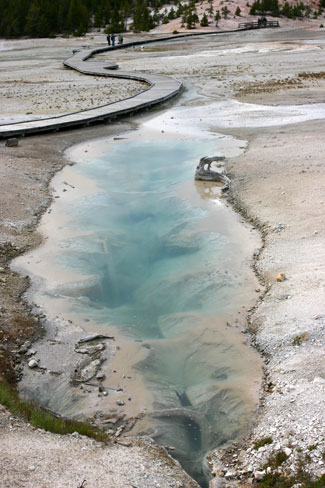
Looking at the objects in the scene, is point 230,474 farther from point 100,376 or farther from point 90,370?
point 90,370

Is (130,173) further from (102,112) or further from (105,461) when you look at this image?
(105,461)

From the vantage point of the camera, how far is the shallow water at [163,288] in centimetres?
682

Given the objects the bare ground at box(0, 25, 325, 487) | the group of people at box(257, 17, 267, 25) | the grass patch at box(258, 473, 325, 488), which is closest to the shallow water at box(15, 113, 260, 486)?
the bare ground at box(0, 25, 325, 487)

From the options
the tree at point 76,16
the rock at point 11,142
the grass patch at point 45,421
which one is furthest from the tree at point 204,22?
the grass patch at point 45,421

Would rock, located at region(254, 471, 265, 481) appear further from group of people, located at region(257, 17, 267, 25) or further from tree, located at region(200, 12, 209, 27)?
group of people, located at region(257, 17, 267, 25)

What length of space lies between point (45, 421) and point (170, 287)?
4083 mm

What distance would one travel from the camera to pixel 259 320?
8383 mm

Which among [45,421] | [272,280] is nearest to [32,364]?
[45,421]

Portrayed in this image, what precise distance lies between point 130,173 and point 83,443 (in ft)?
36.3

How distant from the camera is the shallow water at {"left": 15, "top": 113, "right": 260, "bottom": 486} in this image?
6820mm

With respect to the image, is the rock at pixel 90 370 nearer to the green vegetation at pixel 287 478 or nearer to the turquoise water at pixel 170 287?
the turquoise water at pixel 170 287

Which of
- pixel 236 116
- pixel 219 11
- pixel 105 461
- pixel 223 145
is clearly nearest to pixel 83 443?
pixel 105 461

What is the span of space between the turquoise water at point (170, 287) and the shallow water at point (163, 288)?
0.06ft

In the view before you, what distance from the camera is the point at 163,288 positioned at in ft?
31.9
